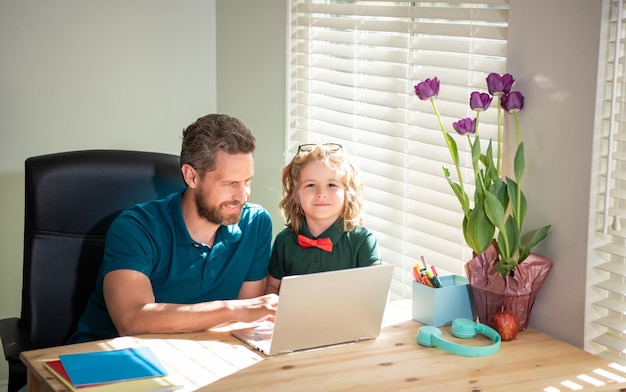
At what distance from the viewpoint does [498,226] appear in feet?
7.30

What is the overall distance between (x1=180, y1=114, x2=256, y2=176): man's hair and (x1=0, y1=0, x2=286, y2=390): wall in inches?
33.9

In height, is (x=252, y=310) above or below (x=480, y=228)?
below

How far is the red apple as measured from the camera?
2201 millimetres

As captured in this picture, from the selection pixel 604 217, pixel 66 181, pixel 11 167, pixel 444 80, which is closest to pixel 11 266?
pixel 11 167

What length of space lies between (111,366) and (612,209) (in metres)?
1.25

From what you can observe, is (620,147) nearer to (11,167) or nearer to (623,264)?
(623,264)

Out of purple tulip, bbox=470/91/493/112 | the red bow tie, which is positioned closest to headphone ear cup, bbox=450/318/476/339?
the red bow tie

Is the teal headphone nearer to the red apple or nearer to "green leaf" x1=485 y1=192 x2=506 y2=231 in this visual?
the red apple

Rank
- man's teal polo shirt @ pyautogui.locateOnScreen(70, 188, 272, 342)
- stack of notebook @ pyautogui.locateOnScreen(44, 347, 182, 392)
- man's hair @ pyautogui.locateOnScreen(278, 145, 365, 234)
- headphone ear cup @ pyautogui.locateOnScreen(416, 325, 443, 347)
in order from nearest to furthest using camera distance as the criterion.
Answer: stack of notebook @ pyautogui.locateOnScreen(44, 347, 182, 392) < headphone ear cup @ pyautogui.locateOnScreen(416, 325, 443, 347) < man's teal polo shirt @ pyautogui.locateOnScreen(70, 188, 272, 342) < man's hair @ pyautogui.locateOnScreen(278, 145, 365, 234)

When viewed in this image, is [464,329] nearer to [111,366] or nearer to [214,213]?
[214,213]

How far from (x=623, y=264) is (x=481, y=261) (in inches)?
14.1

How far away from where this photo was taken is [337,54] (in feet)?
10.3

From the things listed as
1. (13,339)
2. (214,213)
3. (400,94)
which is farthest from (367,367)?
(400,94)

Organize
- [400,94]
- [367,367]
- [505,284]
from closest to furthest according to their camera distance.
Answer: [367,367] < [505,284] < [400,94]
